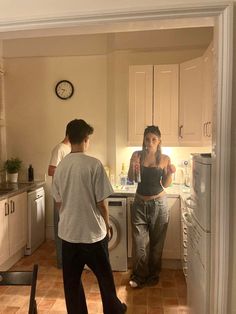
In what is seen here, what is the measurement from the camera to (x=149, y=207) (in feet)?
9.16

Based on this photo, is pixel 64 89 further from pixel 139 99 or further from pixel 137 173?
pixel 137 173

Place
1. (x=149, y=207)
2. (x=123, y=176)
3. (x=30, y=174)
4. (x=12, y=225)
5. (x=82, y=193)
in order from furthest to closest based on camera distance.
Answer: (x=30, y=174) → (x=123, y=176) → (x=12, y=225) → (x=149, y=207) → (x=82, y=193)

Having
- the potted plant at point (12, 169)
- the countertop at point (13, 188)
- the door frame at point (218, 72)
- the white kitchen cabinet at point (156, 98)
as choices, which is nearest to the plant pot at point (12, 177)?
the potted plant at point (12, 169)

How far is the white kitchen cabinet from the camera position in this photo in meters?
3.32

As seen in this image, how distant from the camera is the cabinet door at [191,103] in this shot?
3021mm

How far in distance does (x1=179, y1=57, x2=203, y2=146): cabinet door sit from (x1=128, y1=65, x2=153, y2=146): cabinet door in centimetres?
37

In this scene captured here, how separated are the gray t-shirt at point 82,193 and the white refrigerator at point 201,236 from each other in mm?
581

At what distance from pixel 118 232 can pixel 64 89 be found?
6.93 ft

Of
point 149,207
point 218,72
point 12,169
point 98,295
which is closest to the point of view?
point 218,72

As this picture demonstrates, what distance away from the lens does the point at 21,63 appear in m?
4.03

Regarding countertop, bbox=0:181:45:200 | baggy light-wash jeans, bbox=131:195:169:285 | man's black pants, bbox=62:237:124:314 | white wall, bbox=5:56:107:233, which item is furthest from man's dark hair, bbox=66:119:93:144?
white wall, bbox=5:56:107:233

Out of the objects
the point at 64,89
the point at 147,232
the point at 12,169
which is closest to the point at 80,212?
the point at 147,232

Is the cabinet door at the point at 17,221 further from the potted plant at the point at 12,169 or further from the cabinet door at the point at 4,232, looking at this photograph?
the potted plant at the point at 12,169

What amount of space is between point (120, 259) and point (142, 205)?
74 cm
